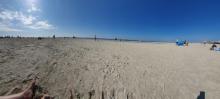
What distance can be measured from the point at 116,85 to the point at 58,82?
2.60 metres

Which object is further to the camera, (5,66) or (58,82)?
(5,66)

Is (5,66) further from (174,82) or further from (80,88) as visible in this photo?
(174,82)

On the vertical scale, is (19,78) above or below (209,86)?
above

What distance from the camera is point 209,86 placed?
287 inches

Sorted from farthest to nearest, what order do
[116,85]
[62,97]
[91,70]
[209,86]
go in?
[91,70], [209,86], [116,85], [62,97]

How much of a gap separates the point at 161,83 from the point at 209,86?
2500mm

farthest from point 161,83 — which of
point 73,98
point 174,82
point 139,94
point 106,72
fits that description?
point 73,98

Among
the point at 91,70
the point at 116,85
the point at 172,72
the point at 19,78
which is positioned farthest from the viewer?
the point at 172,72

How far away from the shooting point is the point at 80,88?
19.4ft

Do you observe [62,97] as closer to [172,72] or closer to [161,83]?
[161,83]

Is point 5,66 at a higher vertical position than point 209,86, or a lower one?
higher

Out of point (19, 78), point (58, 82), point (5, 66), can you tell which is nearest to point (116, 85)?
point (58, 82)

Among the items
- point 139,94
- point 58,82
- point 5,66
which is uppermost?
point 5,66

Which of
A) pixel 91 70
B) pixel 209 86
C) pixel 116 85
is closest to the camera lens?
pixel 116 85
